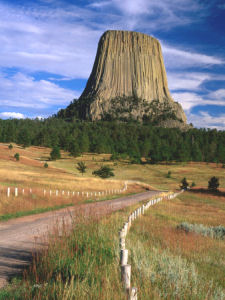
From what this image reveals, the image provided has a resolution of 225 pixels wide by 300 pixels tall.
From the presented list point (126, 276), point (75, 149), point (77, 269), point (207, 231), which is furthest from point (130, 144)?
point (126, 276)

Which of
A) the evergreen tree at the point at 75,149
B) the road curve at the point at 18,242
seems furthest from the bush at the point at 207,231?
the evergreen tree at the point at 75,149

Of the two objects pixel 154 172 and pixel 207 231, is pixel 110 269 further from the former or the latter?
pixel 154 172

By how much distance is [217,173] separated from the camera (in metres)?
87.7

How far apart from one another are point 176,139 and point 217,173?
57003 mm

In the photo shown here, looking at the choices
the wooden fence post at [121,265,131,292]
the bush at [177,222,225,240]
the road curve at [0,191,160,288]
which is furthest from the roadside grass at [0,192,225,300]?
the bush at [177,222,225,240]

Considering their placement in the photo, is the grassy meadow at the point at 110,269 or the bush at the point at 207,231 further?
the bush at the point at 207,231

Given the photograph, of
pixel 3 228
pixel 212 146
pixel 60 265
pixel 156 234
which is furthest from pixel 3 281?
pixel 212 146

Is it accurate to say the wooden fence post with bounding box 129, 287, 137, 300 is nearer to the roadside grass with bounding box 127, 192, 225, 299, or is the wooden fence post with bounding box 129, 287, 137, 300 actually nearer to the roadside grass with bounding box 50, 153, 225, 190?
the roadside grass with bounding box 127, 192, 225, 299

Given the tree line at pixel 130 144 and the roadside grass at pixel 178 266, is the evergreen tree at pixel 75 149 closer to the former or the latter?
the tree line at pixel 130 144

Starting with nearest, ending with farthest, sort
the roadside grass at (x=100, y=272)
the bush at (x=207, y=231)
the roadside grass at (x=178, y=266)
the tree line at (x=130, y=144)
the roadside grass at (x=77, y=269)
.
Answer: the roadside grass at (x=77, y=269)
the roadside grass at (x=100, y=272)
the roadside grass at (x=178, y=266)
the bush at (x=207, y=231)
the tree line at (x=130, y=144)

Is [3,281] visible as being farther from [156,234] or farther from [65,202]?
[65,202]

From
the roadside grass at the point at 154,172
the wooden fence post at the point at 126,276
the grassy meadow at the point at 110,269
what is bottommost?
the roadside grass at the point at 154,172

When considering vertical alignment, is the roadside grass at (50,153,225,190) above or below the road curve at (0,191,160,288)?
below

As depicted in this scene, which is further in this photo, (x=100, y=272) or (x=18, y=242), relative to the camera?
(x=18, y=242)
